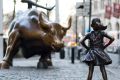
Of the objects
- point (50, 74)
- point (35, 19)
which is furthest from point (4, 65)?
point (50, 74)

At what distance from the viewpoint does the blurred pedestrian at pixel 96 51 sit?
36.5 ft

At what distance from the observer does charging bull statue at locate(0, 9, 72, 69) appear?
21062 mm

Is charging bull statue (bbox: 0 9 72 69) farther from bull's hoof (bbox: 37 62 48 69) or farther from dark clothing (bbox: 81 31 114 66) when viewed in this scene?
dark clothing (bbox: 81 31 114 66)

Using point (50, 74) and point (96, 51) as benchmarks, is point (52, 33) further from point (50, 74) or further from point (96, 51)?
point (96, 51)

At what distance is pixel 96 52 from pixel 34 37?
10.1m

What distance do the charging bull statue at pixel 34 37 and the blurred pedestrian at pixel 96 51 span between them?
31.2ft

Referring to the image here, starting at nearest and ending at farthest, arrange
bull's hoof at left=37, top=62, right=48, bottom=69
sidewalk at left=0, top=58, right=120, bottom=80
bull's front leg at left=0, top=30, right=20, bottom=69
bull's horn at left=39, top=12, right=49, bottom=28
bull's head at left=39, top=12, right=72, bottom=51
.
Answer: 1. sidewalk at left=0, top=58, right=120, bottom=80
2. bull's head at left=39, top=12, right=72, bottom=51
3. bull's horn at left=39, top=12, right=49, bottom=28
4. bull's front leg at left=0, top=30, right=20, bottom=69
5. bull's hoof at left=37, top=62, right=48, bottom=69

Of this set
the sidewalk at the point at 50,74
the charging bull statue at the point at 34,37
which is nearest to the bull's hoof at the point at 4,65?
A: the charging bull statue at the point at 34,37

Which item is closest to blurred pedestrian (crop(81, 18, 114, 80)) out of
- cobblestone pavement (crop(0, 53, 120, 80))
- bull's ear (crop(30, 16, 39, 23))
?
cobblestone pavement (crop(0, 53, 120, 80))

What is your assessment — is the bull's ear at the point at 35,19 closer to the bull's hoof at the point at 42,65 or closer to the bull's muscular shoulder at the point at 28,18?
the bull's muscular shoulder at the point at 28,18

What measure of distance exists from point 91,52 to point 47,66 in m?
11.4

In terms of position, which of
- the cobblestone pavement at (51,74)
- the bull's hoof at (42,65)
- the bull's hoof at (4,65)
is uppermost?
the cobblestone pavement at (51,74)

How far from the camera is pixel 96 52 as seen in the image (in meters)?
11.2

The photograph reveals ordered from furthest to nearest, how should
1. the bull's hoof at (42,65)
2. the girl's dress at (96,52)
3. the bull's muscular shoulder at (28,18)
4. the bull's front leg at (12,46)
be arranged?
the bull's hoof at (42,65)
the bull's muscular shoulder at (28,18)
the bull's front leg at (12,46)
the girl's dress at (96,52)
